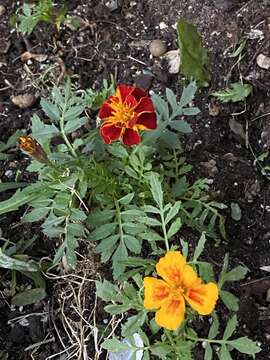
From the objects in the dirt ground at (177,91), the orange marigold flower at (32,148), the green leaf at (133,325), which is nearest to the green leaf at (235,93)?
the dirt ground at (177,91)

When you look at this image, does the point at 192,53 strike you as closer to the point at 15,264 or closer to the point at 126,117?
the point at 126,117

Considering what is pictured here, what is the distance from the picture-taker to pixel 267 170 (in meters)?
2.02

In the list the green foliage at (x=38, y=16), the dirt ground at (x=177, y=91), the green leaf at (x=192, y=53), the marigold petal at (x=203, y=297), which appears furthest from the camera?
the green foliage at (x=38, y=16)

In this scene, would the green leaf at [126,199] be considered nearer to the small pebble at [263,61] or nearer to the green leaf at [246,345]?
the green leaf at [246,345]

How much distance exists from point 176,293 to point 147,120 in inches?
17.0

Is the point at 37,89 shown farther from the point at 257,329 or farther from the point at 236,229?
the point at 257,329

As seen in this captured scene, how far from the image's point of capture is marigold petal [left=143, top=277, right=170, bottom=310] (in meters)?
1.45

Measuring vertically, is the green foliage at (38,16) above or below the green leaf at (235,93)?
above

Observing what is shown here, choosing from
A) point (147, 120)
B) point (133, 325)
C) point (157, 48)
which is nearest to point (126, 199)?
point (147, 120)

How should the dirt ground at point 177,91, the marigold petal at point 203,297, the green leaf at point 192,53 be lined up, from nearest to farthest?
the marigold petal at point 203,297
the dirt ground at point 177,91
the green leaf at point 192,53

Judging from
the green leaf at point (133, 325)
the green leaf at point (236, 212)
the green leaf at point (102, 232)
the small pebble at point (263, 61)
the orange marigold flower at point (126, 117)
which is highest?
the orange marigold flower at point (126, 117)

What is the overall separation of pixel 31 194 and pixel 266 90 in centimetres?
76

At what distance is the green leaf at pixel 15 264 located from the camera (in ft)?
5.98

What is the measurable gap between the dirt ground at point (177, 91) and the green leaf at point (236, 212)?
0.01 meters
